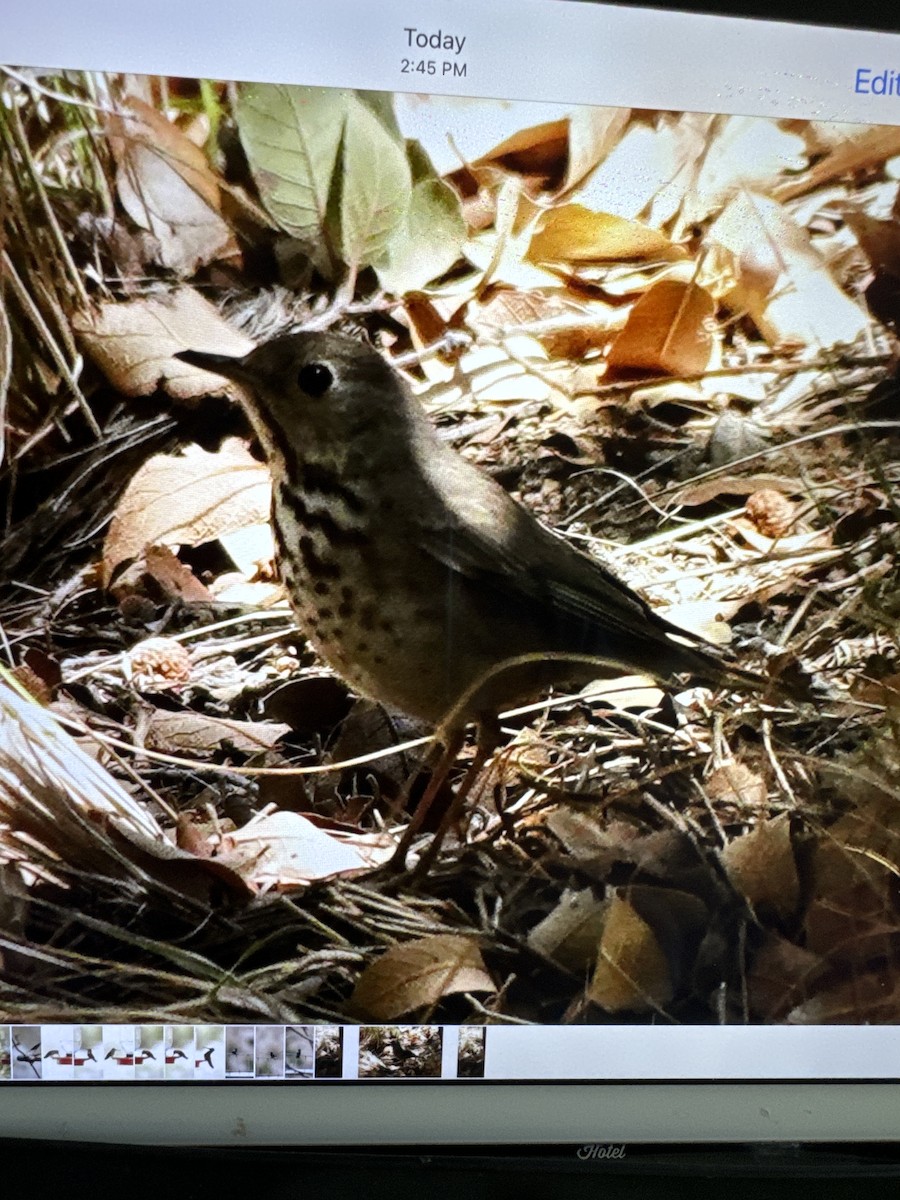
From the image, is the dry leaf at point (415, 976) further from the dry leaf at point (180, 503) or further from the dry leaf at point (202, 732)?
the dry leaf at point (180, 503)

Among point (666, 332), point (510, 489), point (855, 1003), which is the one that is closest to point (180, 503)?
point (510, 489)

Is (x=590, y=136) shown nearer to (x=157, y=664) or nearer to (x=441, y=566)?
(x=441, y=566)

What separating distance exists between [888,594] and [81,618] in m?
0.51

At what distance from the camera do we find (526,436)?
0.58 metres

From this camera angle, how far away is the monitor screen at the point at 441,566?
558mm

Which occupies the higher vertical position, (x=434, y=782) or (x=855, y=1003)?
(x=434, y=782)

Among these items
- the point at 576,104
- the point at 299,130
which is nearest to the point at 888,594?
the point at 576,104

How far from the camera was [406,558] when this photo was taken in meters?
0.58

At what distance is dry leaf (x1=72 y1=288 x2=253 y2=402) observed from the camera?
560 millimetres

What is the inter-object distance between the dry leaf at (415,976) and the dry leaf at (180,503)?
0.94ft

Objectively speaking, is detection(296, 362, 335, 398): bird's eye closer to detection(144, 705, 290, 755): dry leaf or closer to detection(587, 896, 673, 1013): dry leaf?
detection(144, 705, 290, 755): dry leaf

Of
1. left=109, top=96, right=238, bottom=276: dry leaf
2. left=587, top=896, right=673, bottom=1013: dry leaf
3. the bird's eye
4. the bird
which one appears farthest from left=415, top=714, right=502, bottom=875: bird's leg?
left=109, top=96, right=238, bottom=276: dry leaf

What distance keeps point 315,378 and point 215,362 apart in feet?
0.20

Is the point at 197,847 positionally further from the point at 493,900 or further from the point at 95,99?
the point at 95,99
